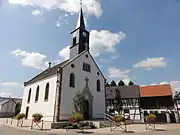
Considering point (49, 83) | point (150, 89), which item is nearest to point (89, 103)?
point (49, 83)

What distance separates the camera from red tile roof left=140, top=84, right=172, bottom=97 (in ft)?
114

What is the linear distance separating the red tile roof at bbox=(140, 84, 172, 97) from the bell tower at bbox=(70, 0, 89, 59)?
1844 centimetres

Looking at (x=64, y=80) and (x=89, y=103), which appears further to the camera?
(x=89, y=103)

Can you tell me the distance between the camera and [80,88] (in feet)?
75.4

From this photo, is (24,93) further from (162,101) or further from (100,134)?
(162,101)

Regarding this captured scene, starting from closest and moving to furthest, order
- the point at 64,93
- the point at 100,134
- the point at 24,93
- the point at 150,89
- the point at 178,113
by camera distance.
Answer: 1. the point at 100,134
2. the point at 64,93
3. the point at 24,93
4. the point at 178,113
5. the point at 150,89

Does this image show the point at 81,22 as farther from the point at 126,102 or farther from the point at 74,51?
the point at 126,102

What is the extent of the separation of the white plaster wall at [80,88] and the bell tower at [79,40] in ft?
4.16

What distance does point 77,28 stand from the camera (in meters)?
26.3

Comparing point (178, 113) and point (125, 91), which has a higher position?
point (125, 91)

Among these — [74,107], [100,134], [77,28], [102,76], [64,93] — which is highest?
[77,28]

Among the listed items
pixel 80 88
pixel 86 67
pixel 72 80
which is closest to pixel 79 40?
pixel 86 67

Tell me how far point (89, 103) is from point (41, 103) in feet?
22.0

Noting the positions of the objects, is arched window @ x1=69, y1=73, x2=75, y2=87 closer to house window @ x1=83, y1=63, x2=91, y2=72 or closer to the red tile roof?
house window @ x1=83, y1=63, x2=91, y2=72
